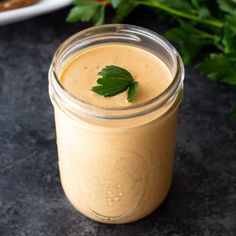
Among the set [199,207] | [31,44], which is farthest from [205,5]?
[199,207]

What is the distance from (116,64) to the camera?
135 cm

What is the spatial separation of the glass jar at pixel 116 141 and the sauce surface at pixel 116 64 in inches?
0.9

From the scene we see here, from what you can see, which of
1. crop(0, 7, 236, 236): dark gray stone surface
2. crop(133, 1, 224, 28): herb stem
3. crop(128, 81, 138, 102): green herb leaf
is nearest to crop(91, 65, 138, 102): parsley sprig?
crop(128, 81, 138, 102): green herb leaf

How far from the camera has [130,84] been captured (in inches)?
50.4

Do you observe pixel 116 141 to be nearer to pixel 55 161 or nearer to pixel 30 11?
pixel 55 161

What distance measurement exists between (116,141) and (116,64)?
0.59 feet

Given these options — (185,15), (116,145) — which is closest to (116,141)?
(116,145)

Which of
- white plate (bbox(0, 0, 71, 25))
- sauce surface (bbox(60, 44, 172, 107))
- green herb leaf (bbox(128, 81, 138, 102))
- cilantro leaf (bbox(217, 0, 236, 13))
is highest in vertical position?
green herb leaf (bbox(128, 81, 138, 102))

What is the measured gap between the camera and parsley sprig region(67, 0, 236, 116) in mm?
1712

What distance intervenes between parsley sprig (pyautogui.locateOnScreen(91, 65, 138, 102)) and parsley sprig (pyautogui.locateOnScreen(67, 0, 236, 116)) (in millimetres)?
475

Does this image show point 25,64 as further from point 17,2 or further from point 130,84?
point 130,84

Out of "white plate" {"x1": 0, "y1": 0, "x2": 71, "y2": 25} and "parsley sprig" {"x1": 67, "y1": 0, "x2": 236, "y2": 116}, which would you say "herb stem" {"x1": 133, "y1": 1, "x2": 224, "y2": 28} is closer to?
"parsley sprig" {"x1": 67, "y1": 0, "x2": 236, "y2": 116}

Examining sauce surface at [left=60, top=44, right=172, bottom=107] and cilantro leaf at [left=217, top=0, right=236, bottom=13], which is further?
cilantro leaf at [left=217, top=0, right=236, bottom=13]

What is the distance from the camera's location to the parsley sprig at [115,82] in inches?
49.6
